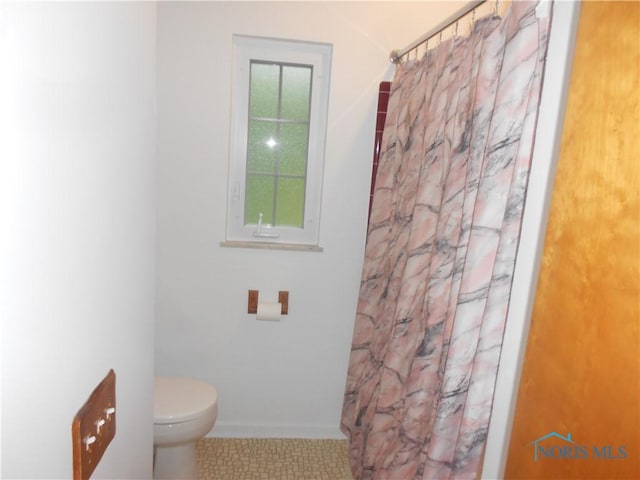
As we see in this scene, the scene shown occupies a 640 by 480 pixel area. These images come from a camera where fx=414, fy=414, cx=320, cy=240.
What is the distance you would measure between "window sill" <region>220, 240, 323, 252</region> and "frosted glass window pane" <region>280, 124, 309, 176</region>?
0.41m

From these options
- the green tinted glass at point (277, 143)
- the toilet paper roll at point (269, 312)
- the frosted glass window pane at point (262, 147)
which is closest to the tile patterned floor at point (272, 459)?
the toilet paper roll at point (269, 312)

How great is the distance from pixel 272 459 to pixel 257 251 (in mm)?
1172

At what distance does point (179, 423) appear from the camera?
1.84 meters

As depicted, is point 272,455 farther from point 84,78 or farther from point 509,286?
point 84,78

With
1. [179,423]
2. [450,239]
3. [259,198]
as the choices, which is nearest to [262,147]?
[259,198]

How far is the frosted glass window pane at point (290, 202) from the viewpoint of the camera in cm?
239

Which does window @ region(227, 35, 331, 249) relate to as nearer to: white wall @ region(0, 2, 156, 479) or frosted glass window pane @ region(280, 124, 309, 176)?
frosted glass window pane @ region(280, 124, 309, 176)

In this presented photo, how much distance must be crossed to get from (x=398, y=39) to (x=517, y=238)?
5.01 feet

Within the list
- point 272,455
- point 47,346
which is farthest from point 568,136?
point 272,455

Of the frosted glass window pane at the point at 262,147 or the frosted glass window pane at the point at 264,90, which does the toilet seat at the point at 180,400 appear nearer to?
the frosted glass window pane at the point at 262,147

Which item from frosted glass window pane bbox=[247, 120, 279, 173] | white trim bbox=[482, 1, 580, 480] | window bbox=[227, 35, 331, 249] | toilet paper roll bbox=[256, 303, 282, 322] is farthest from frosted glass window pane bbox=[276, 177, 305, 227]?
white trim bbox=[482, 1, 580, 480]

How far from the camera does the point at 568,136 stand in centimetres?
113

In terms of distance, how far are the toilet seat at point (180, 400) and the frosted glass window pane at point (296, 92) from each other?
4.97 feet

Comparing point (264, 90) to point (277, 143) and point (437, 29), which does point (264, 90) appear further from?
point (437, 29)
